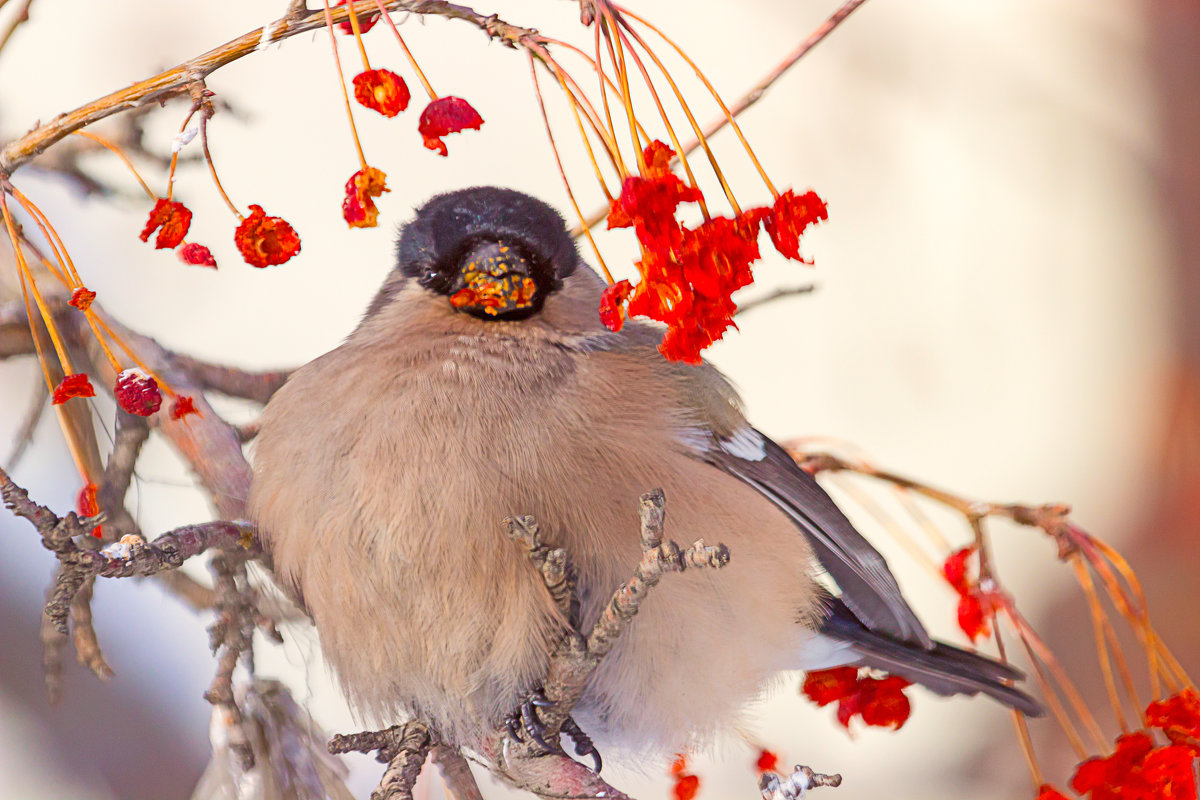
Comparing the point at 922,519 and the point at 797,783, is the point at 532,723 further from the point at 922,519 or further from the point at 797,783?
the point at 922,519

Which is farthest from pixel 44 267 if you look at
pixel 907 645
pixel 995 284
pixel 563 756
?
pixel 995 284

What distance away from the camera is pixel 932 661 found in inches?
63.7

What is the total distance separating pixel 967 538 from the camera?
218cm

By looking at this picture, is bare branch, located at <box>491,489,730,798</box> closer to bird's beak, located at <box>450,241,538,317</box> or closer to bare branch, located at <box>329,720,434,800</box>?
bare branch, located at <box>329,720,434,800</box>

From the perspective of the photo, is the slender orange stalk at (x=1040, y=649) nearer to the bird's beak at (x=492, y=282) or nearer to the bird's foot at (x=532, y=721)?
the bird's foot at (x=532, y=721)

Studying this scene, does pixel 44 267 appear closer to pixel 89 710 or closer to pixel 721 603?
pixel 89 710

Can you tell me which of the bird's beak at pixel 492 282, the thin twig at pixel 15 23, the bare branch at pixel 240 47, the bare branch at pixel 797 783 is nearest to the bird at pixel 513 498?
the bird's beak at pixel 492 282

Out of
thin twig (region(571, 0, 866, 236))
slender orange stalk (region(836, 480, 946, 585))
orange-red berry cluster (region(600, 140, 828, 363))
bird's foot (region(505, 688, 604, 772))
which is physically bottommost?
bird's foot (region(505, 688, 604, 772))

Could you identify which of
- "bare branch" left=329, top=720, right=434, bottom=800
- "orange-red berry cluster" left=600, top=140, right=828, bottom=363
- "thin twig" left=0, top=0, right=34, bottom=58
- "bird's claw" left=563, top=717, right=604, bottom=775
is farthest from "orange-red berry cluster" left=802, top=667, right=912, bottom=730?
"thin twig" left=0, top=0, right=34, bottom=58

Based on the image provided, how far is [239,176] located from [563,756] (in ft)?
3.50

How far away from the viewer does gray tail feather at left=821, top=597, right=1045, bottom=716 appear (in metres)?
1.61

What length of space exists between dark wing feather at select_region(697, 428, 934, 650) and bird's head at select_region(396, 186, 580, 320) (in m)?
0.32

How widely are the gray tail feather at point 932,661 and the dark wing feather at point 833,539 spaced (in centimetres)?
1

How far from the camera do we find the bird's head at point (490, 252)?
1.38m
